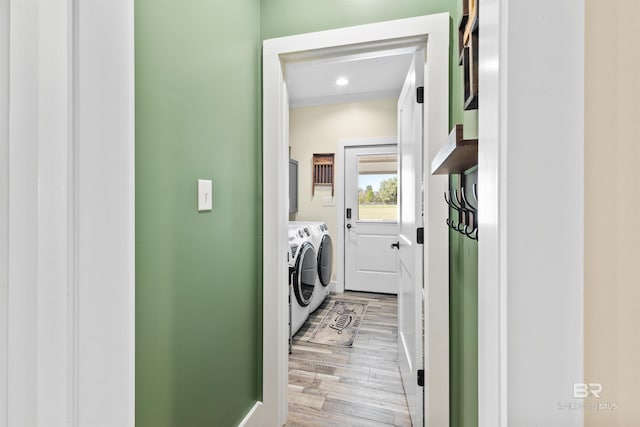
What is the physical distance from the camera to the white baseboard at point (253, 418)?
1.52 meters

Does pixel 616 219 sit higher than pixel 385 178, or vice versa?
pixel 385 178

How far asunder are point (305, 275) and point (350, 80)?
2339mm

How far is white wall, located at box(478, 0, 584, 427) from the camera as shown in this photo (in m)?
0.36

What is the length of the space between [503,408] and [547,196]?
274mm

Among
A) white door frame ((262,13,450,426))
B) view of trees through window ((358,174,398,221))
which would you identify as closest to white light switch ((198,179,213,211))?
white door frame ((262,13,450,426))

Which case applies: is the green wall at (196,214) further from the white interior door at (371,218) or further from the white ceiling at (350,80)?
the white interior door at (371,218)

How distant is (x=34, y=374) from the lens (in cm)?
52

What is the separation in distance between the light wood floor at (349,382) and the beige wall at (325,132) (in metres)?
1.57

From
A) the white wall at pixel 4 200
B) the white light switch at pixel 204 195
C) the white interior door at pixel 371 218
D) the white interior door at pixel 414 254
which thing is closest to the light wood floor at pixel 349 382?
the white interior door at pixel 414 254

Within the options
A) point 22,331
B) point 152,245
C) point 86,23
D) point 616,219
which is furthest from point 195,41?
point 616,219

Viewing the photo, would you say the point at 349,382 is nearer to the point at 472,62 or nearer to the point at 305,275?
the point at 305,275

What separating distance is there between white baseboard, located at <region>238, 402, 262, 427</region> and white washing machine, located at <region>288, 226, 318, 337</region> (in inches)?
39.4

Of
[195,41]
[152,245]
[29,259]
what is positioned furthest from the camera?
[195,41]

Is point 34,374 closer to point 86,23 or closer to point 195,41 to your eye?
point 86,23
